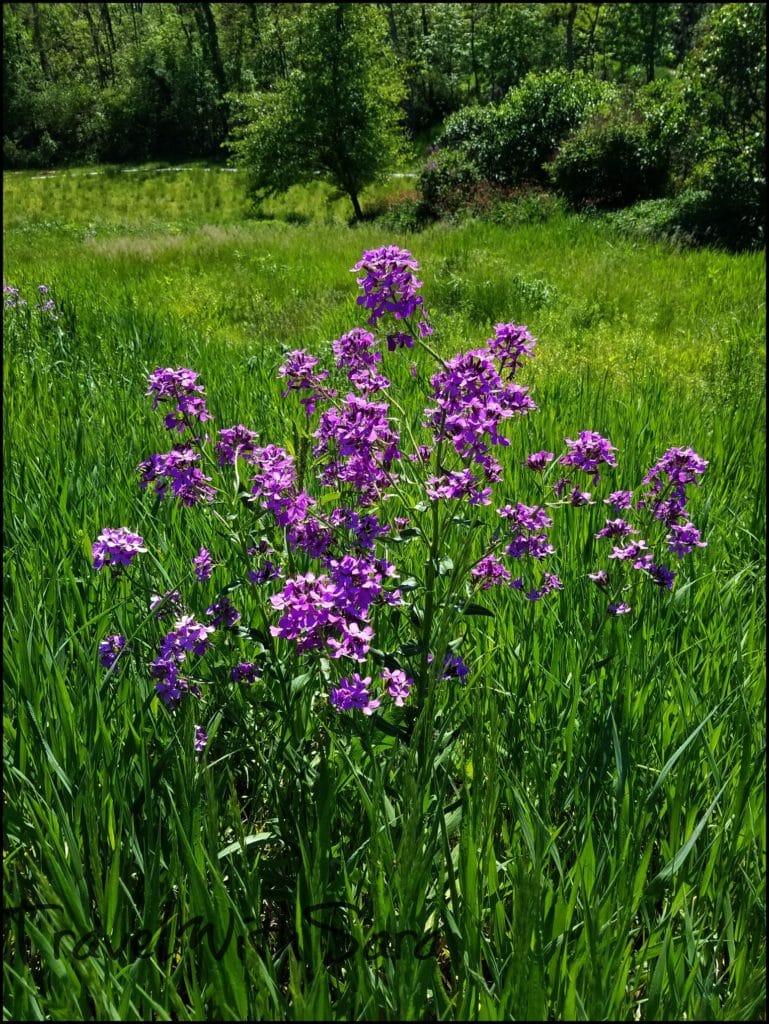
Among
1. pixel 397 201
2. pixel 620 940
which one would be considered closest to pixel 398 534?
pixel 620 940

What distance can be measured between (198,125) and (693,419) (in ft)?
161

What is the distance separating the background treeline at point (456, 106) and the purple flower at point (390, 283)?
1247 centimetres

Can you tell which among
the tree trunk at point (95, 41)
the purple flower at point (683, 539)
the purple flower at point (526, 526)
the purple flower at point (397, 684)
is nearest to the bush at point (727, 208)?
the purple flower at point (683, 539)

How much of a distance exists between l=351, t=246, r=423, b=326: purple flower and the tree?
23.2 m

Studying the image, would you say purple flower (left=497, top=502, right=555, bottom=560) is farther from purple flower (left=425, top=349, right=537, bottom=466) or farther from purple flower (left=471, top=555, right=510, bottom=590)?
purple flower (left=425, top=349, right=537, bottom=466)

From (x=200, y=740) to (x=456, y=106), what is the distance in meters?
50.5

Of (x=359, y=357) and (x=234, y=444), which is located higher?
(x=359, y=357)

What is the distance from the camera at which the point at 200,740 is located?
1533 mm

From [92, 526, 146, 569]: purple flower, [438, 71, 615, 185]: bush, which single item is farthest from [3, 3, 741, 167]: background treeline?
[92, 526, 146, 569]: purple flower

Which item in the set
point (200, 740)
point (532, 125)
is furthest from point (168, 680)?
point (532, 125)

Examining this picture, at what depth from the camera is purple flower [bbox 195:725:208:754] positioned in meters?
1.49

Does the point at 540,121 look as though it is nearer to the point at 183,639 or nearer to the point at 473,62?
the point at 183,639

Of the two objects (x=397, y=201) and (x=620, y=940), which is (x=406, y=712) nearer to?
(x=620, y=940)

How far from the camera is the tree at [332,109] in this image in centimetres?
2148
